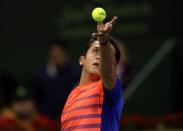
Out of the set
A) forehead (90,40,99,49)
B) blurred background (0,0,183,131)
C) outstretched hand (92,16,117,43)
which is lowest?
blurred background (0,0,183,131)

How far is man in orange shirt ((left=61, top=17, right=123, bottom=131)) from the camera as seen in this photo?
6188 millimetres

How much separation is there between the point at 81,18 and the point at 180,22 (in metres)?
Answer: 1.45

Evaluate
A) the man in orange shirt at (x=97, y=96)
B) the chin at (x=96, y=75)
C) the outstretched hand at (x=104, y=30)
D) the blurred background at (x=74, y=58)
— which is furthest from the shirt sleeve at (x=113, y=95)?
the blurred background at (x=74, y=58)

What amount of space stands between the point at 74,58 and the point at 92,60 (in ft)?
19.1

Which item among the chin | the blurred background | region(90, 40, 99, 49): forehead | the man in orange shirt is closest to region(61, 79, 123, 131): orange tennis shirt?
the man in orange shirt

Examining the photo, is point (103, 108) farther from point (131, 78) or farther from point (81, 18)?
point (81, 18)

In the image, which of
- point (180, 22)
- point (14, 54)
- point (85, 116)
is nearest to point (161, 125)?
point (180, 22)

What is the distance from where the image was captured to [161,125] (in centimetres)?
1049

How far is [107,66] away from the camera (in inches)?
242

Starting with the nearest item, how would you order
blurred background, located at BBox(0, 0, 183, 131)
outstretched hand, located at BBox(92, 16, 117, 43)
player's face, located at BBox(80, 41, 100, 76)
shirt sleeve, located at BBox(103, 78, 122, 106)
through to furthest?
outstretched hand, located at BBox(92, 16, 117, 43) → shirt sleeve, located at BBox(103, 78, 122, 106) → player's face, located at BBox(80, 41, 100, 76) → blurred background, located at BBox(0, 0, 183, 131)

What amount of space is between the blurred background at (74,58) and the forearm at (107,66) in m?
3.95

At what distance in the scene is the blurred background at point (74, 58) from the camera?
10.6 m

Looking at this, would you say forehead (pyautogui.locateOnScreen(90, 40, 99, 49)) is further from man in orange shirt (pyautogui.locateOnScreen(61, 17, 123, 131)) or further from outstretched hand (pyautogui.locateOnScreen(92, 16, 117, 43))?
outstretched hand (pyautogui.locateOnScreen(92, 16, 117, 43))

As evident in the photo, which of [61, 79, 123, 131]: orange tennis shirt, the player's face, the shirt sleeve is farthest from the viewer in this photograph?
the player's face
